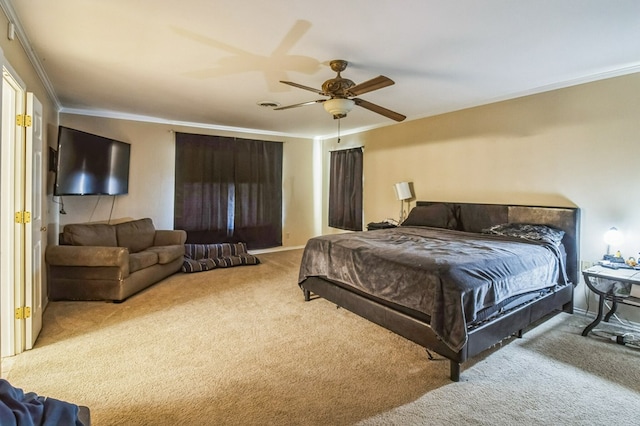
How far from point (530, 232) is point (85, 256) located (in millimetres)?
4895

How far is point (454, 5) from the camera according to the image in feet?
6.71

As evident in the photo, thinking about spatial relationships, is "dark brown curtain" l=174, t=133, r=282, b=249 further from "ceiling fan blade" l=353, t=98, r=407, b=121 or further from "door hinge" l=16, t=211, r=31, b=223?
"ceiling fan blade" l=353, t=98, r=407, b=121

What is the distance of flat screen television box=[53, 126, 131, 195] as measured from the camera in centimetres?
379

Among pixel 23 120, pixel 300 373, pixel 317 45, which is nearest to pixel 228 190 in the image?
pixel 23 120

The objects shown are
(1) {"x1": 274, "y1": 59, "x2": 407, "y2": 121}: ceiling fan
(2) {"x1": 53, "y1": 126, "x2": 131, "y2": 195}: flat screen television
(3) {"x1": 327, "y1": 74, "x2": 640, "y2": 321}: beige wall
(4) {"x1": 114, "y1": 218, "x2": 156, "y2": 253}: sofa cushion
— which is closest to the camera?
(1) {"x1": 274, "y1": 59, "x2": 407, "y2": 121}: ceiling fan

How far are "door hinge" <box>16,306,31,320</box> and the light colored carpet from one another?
28 cm

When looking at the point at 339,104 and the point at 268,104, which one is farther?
the point at 268,104

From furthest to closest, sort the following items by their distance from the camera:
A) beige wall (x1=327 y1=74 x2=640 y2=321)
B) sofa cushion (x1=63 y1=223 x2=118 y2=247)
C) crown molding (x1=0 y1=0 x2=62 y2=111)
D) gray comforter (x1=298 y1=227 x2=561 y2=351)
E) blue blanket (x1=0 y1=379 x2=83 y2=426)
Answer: sofa cushion (x1=63 y1=223 x2=118 y2=247) → beige wall (x1=327 y1=74 x2=640 y2=321) → gray comforter (x1=298 y1=227 x2=561 y2=351) → crown molding (x1=0 y1=0 x2=62 y2=111) → blue blanket (x1=0 y1=379 x2=83 y2=426)

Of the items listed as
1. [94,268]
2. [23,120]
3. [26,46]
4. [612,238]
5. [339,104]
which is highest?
[26,46]

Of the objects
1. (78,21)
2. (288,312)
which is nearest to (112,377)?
(288,312)

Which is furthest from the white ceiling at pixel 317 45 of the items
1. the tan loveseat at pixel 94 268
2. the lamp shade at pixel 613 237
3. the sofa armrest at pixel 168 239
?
the sofa armrest at pixel 168 239

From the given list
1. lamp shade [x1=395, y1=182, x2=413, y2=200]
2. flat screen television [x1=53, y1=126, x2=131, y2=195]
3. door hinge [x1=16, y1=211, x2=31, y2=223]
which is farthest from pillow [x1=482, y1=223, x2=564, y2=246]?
flat screen television [x1=53, y1=126, x2=131, y2=195]

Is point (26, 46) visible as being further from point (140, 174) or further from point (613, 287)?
point (613, 287)

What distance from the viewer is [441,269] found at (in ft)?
7.69
